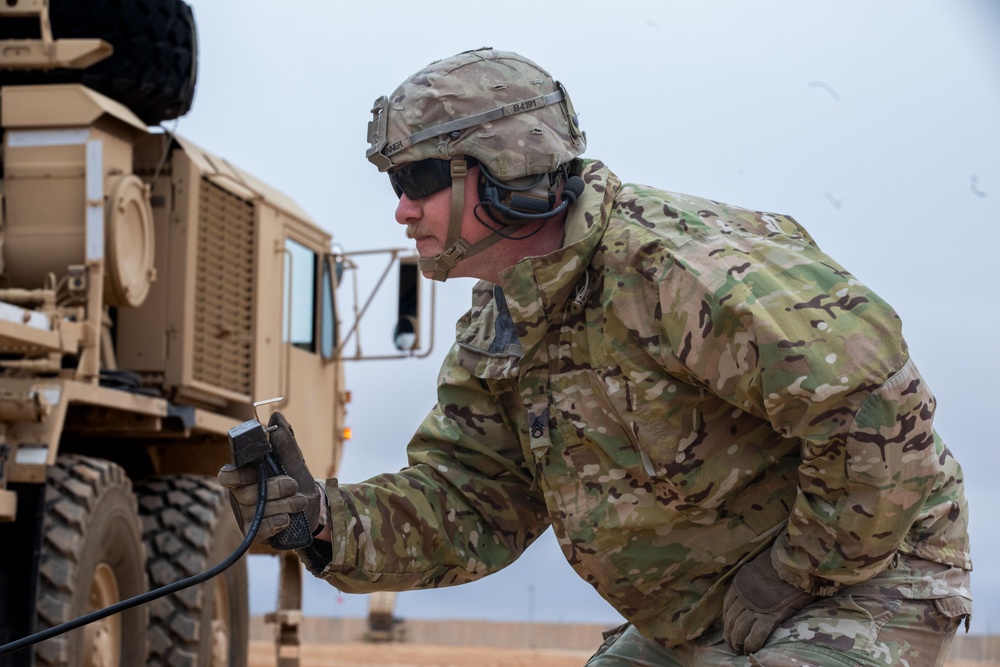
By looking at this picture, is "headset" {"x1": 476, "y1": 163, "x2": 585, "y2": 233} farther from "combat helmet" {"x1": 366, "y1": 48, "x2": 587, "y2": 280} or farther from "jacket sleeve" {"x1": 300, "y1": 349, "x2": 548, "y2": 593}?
"jacket sleeve" {"x1": 300, "y1": 349, "x2": 548, "y2": 593}

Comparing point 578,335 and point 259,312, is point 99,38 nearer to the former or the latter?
point 259,312

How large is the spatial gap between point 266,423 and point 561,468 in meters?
0.66

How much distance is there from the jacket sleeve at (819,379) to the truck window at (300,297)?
23.1 feet

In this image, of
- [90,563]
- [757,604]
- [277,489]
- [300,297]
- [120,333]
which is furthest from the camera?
[300,297]

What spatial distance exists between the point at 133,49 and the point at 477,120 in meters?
5.24

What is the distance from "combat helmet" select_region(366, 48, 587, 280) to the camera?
3.43m

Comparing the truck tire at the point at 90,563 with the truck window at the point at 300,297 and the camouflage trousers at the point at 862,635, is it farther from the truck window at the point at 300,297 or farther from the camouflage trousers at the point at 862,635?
the camouflage trousers at the point at 862,635

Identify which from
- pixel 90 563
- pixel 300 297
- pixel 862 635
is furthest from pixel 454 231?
pixel 300 297

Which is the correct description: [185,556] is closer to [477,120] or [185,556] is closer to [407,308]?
[407,308]

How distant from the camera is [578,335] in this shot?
11.3 feet

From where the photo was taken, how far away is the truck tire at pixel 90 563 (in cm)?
684

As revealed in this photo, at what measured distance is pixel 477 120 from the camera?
11.3 ft

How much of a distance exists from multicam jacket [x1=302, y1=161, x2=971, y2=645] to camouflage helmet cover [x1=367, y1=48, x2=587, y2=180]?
143 millimetres

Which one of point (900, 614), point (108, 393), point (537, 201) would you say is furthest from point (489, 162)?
point (108, 393)
